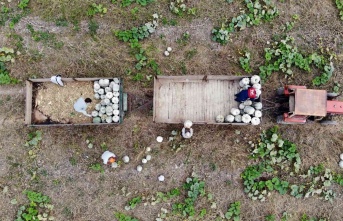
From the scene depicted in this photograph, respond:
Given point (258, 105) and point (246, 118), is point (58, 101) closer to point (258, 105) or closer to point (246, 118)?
point (246, 118)

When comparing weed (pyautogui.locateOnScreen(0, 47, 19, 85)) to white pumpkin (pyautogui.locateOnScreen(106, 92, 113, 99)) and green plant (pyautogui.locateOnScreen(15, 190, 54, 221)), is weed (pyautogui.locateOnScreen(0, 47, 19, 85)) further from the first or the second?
green plant (pyautogui.locateOnScreen(15, 190, 54, 221))

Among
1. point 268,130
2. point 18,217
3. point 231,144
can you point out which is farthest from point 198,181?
point 18,217

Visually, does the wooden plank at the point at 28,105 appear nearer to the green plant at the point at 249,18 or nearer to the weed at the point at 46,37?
the weed at the point at 46,37

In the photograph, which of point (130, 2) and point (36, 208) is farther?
point (130, 2)

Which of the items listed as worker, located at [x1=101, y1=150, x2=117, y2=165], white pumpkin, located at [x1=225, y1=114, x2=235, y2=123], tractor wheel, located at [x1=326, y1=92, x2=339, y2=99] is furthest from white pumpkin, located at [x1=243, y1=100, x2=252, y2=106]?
worker, located at [x1=101, y1=150, x2=117, y2=165]

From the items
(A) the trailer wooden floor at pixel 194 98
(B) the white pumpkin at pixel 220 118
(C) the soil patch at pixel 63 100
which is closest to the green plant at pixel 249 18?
(A) the trailer wooden floor at pixel 194 98

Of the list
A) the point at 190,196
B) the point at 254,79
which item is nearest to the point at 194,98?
the point at 254,79

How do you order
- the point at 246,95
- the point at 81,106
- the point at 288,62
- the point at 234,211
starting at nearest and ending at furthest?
the point at 246,95 < the point at 81,106 < the point at 234,211 < the point at 288,62

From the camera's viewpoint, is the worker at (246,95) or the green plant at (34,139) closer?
the worker at (246,95)
